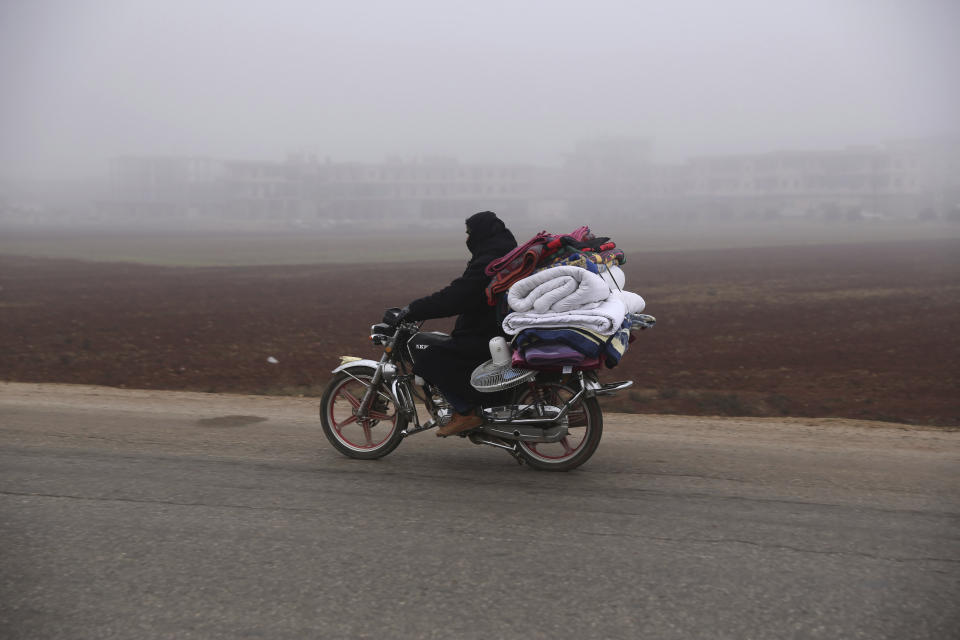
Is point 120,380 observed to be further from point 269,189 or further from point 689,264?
point 269,189

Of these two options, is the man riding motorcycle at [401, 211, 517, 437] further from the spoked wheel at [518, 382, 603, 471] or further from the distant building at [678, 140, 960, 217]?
the distant building at [678, 140, 960, 217]

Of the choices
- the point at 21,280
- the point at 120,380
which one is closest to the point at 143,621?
the point at 120,380

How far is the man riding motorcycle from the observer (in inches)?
240

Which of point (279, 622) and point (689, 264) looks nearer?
point (279, 622)

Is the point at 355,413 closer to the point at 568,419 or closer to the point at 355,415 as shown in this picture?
the point at 355,415

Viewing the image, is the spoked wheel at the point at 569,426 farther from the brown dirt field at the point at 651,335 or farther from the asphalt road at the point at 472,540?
the brown dirt field at the point at 651,335

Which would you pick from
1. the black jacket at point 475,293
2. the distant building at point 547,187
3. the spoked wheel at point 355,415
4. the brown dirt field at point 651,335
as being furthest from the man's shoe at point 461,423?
the distant building at point 547,187

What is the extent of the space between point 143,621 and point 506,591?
1609 mm

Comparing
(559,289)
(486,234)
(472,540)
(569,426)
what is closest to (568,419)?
(569,426)

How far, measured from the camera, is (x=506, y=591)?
13.5 ft

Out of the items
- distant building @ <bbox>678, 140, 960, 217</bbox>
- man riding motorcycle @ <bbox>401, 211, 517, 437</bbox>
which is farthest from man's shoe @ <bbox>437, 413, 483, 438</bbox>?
distant building @ <bbox>678, 140, 960, 217</bbox>

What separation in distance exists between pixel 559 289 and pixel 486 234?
0.75 metres

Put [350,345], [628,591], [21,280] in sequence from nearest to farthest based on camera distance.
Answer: [628,591] → [350,345] → [21,280]

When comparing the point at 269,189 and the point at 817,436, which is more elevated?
the point at 269,189
